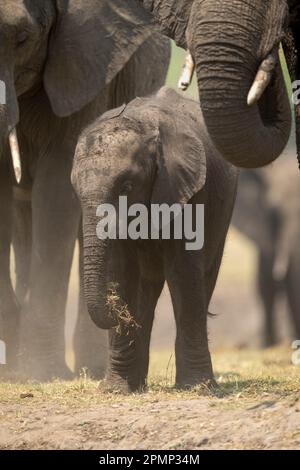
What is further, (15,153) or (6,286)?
(6,286)

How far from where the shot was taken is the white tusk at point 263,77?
575 centimetres

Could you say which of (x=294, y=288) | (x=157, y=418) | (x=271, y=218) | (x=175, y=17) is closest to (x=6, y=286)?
(x=175, y=17)

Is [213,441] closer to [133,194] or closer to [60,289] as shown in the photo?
[133,194]

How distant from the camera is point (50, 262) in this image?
8906 mm

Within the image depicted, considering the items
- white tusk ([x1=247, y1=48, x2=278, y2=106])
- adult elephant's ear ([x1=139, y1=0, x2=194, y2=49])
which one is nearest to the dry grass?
white tusk ([x1=247, y1=48, x2=278, y2=106])

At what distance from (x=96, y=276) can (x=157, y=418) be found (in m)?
0.93

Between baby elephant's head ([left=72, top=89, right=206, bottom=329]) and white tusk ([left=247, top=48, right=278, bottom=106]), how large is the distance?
142cm

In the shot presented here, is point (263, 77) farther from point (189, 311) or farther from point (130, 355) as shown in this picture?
point (130, 355)

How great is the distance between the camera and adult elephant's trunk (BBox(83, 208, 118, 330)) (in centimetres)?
688

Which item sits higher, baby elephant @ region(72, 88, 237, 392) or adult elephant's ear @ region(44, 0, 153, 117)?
adult elephant's ear @ region(44, 0, 153, 117)

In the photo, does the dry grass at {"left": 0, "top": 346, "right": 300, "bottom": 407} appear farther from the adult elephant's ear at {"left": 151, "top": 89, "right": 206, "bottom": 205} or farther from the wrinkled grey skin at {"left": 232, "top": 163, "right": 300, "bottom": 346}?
the wrinkled grey skin at {"left": 232, "top": 163, "right": 300, "bottom": 346}

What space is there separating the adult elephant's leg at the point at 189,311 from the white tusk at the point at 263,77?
1651 mm

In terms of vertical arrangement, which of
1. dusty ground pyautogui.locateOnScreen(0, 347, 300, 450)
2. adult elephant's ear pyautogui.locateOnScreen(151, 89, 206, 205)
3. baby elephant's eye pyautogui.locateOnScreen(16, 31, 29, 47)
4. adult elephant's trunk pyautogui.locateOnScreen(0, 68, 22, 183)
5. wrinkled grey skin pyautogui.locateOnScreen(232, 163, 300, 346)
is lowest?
dusty ground pyautogui.locateOnScreen(0, 347, 300, 450)

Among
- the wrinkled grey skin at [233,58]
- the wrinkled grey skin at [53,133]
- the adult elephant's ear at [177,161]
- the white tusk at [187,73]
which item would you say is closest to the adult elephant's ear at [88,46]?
the wrinkled grey skin at [53,133]
